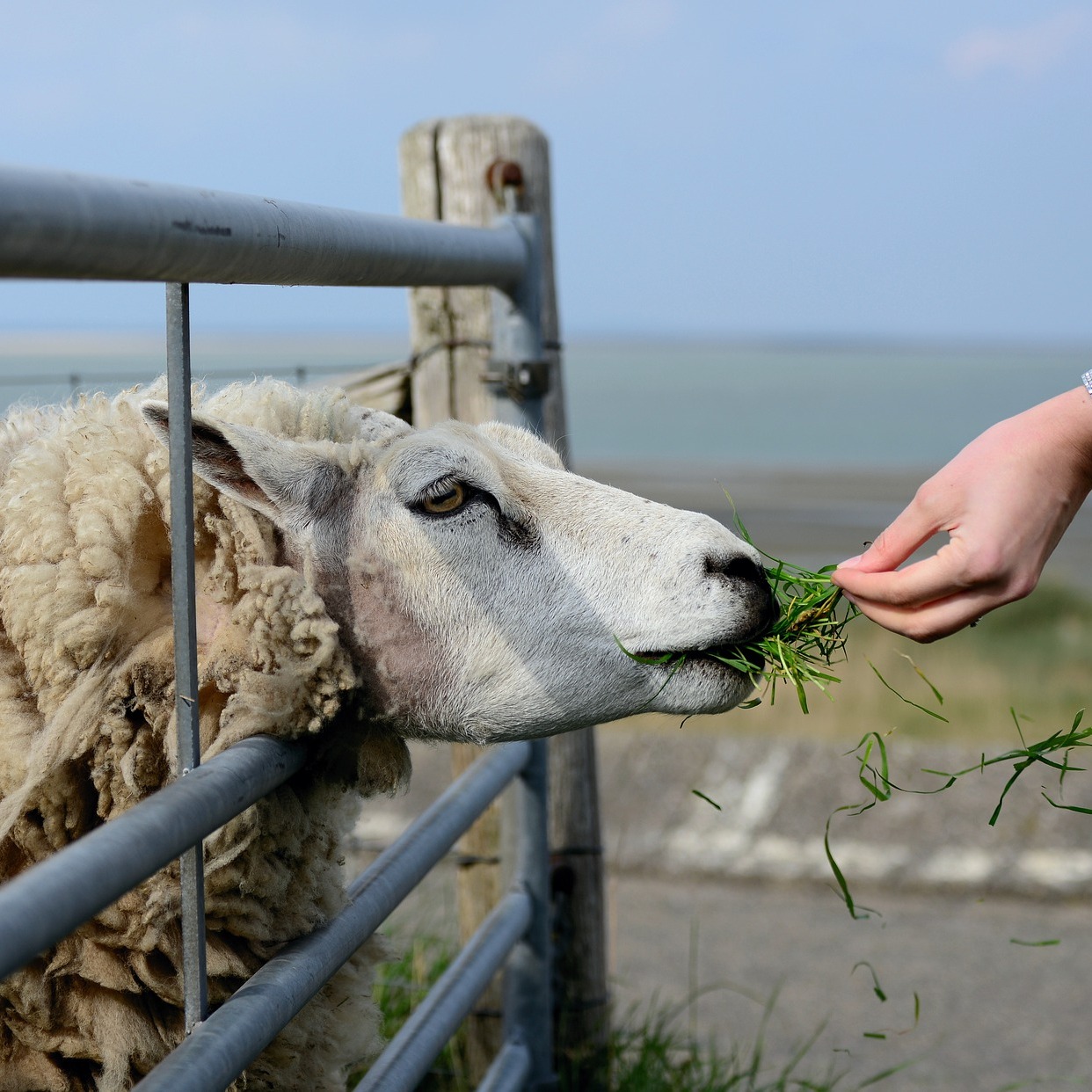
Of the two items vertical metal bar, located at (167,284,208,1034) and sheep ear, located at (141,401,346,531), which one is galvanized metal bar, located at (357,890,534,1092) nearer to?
vertical metal bar, located at (167,284,208,1034)

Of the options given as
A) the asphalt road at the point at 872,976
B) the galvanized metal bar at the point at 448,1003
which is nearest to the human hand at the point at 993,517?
the galvanized metal bar at the point at 448,1003

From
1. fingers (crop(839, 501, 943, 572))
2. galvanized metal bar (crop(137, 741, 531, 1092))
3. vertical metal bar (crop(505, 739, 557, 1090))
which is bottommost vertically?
vertical metal bar (crop(505, 739, 557, 1090))

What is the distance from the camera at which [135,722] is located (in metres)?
1.71

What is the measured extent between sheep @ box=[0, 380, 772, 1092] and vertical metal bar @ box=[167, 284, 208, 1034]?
0.32m

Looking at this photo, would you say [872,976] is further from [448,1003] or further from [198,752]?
[198,752]

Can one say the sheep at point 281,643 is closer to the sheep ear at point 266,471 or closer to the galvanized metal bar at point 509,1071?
the sheep ear at point 266,471

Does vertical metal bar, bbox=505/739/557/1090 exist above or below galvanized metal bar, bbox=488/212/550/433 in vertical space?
below

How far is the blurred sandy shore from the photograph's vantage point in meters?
16.0

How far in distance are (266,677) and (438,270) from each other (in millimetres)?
752

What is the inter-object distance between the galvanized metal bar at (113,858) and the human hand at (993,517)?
0.89 m

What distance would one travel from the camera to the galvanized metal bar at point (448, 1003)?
6.29 feet

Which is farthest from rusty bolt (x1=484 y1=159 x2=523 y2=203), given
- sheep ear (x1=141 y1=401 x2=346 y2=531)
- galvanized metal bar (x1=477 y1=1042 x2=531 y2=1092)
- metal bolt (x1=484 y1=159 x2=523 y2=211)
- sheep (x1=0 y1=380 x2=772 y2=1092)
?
galvanized metal bar (x1=477 y1=1042 x2=531 y2=1092)

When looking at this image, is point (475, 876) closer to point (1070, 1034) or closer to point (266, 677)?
point (266, 677)

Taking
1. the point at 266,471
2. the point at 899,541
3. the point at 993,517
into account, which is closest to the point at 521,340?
the point at 266,471
